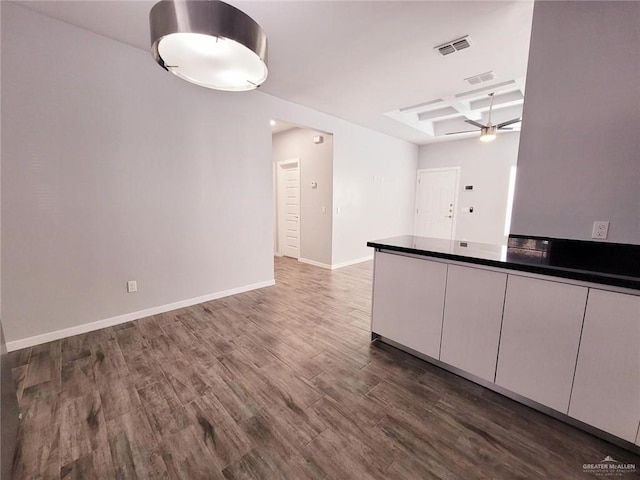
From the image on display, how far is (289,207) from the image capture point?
6.05 m

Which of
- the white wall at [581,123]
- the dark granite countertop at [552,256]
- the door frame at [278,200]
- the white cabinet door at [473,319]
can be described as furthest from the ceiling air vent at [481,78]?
the door frame at [278,200]

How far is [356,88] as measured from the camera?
3.56 meters

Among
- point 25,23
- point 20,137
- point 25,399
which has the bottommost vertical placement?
point 25,399

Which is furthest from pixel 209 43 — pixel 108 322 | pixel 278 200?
pixel 278 200

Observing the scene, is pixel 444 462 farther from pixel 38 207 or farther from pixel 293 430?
pixel 38 207

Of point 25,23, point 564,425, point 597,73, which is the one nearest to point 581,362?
point 564,425

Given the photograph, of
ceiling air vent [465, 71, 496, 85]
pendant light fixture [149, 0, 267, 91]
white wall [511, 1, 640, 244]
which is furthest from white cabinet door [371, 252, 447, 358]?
ceiling air vent [465, 71, 496, 85]

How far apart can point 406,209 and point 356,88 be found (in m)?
4.20

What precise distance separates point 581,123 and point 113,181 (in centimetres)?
408

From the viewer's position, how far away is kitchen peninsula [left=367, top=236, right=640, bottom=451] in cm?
135

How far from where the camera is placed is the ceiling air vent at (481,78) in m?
3.14

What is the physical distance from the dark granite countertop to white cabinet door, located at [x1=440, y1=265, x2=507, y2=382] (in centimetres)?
12

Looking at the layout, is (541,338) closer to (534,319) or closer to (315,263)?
(534,319)

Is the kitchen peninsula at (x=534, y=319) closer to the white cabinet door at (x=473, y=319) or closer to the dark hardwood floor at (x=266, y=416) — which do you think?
the white cabinet door at (x=473, y=319)
